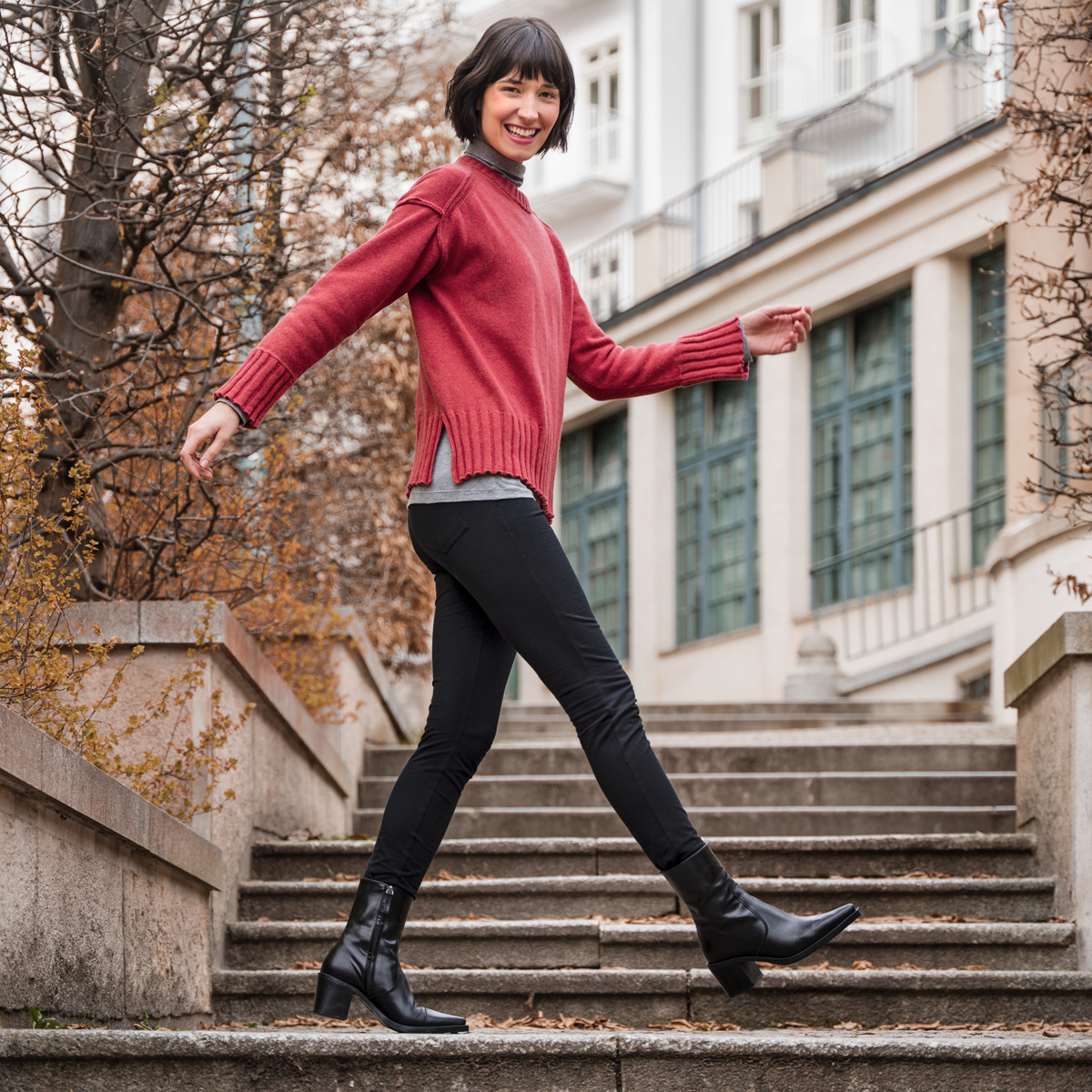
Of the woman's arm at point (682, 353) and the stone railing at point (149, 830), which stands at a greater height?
the woman's arm at point (682, 353)

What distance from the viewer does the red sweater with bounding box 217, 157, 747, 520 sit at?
120 inches

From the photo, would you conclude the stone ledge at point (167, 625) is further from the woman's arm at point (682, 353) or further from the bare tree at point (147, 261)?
the woman's arm at point (682, 353)

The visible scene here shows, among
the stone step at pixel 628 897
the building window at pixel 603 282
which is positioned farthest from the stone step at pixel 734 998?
the building window at pixel 603 282

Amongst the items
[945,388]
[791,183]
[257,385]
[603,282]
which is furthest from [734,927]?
[603,282]

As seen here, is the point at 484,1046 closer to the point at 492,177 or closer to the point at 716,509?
the point at 492,177

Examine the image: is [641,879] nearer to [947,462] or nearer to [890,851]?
[890,851]

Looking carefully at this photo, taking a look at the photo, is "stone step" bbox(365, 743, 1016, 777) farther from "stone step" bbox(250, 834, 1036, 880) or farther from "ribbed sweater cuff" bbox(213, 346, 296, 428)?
"ribbed sweater cuff" bbox(213, 346, 296, 428)

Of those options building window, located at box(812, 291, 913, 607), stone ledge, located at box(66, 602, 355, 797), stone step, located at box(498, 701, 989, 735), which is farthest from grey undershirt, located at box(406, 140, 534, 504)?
building window, located at box(812, 291, 913, 607)

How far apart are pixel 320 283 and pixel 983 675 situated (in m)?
12.1

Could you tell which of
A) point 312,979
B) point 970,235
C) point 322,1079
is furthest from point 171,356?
point 970,235

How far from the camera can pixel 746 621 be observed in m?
18.6

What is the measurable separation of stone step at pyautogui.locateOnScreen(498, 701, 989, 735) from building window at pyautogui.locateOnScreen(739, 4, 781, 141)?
13.6 m

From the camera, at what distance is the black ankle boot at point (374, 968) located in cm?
304

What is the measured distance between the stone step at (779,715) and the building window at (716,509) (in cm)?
559
